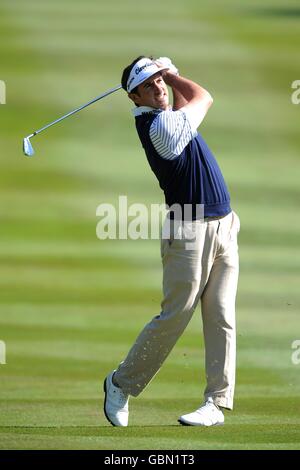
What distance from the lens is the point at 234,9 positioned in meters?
17.4

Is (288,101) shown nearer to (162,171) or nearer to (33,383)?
(33,383)

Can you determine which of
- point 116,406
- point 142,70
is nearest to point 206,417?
point 116,406

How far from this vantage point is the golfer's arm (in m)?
5.60

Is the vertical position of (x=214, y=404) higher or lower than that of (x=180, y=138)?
lower

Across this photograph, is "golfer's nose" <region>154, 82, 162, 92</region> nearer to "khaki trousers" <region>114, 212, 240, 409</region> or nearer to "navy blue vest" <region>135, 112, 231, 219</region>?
"navy blue vest" <region>135, 112, 231, 219</region>

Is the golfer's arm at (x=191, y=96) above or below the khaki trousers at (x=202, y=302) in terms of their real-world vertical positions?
above

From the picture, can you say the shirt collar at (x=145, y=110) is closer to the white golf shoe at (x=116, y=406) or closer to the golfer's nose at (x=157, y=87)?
the golfer's nose at (x=157, y=87)

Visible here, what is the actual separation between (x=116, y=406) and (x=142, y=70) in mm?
1563

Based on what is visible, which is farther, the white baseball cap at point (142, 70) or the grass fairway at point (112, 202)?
the grass fairway at point (112, 202)

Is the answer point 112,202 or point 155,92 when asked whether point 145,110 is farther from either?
point 112,202

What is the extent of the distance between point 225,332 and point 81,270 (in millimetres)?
4641

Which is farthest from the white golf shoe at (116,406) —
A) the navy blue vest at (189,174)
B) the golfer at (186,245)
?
the navy blue vest at (189,174)

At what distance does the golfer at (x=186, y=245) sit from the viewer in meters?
5.57
